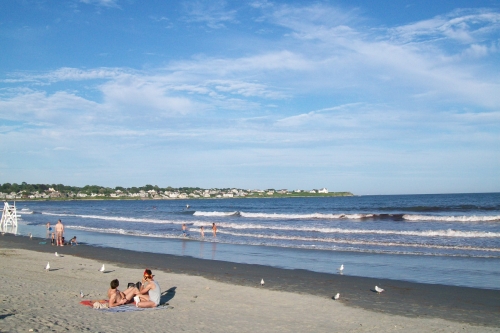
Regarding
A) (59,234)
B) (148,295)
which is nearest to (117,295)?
(148,295)

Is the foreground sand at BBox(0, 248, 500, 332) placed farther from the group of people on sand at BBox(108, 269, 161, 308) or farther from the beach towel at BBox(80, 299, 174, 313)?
the group of people on sand at BBox(108, 269, 161, 308)

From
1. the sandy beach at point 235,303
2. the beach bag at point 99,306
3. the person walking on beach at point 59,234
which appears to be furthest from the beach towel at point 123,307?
the person walking on beach at point 59,234

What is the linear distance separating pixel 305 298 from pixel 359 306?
53.4 inches

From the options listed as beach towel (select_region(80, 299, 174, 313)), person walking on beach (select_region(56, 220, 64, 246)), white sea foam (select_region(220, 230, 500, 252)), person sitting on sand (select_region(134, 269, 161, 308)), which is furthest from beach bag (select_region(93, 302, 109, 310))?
white sea foam (select_region(220, 230, 500, 252))

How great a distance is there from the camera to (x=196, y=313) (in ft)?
29.7

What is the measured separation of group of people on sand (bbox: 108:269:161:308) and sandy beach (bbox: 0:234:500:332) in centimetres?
42

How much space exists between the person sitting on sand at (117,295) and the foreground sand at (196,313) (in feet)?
1.64

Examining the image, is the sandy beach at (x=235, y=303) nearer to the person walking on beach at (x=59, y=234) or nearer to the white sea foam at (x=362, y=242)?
the person walking on beach at (x=59, y=234)

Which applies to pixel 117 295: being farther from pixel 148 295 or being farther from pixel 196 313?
pixel 196 313

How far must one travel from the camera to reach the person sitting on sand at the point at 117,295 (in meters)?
9.30

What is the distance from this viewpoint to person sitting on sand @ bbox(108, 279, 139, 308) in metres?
9.30

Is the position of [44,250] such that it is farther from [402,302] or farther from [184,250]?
[402,302]

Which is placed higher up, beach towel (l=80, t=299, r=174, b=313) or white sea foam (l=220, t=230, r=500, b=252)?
beach towel (l=80, t=299, r=174, b=313)

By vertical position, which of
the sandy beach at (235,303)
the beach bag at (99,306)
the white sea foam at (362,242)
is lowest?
the white sea foam at (362,242)
